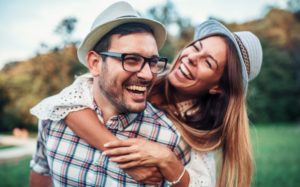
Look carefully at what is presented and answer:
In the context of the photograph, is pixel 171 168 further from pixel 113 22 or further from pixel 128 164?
pixel 113 22

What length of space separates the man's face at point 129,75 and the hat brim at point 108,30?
0.21 feet

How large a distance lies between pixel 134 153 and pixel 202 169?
0.51 metres

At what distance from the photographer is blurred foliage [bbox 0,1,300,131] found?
4.63m

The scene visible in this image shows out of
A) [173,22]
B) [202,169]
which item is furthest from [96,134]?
[173,22]

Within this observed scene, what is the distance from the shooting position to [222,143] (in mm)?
2279

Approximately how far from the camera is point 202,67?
2240 millimetres

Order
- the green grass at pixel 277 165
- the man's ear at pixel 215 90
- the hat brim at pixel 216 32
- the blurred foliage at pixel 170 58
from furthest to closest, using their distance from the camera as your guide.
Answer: the green grass at pixel 277 165, the blurred foliage at pixel 170 58, the man's ear at pixel 215 90, the hat brim at pixel 216 32

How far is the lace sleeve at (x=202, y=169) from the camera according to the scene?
204 cm

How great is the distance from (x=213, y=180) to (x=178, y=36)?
14.5m

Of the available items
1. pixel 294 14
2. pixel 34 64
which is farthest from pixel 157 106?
pixel 294 14

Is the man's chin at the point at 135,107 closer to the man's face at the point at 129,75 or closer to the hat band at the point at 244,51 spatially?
the man's face at the point at 129,75

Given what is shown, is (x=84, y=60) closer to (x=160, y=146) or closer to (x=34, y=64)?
(x=160, y=146)

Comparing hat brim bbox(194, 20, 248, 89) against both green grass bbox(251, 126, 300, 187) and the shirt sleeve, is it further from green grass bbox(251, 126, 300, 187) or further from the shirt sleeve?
green grass bbox(251, 126, 300, 187)

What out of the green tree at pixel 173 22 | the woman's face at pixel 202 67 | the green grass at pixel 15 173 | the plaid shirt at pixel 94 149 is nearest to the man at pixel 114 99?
the plaid shirt at pixel 94 149
